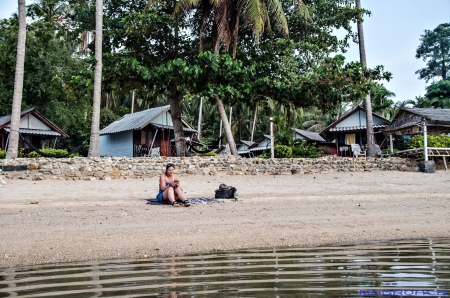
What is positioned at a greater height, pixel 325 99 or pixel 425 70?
pixel 425 70

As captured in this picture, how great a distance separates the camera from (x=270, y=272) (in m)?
3.90

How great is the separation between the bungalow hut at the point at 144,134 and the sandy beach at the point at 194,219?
48.3 feet

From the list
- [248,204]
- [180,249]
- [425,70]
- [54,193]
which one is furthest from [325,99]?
[425,70]

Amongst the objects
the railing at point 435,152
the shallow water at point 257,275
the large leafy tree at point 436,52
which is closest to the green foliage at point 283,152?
the railing at point 435,152

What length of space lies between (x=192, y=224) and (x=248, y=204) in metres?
2.58

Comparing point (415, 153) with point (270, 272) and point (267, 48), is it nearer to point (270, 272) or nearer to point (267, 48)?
point (267, 48)

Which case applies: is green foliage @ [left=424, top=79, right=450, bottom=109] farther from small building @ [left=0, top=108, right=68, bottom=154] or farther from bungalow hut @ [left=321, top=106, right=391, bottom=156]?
small building @ [left=0, top=108, right=68, bottom=154]

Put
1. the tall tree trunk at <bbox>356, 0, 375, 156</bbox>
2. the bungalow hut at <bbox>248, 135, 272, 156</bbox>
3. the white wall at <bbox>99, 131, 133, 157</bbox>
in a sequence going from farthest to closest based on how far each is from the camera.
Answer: the bungalow hut at <bbox>248, 135, 272, 156</bbox> → the white wall at <bbox>99, 131, 133, 157</bbox> → the tall tree trunk at <bbox>356, 0, 375, 156</bbox>

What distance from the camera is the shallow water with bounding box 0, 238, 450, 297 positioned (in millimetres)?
3232

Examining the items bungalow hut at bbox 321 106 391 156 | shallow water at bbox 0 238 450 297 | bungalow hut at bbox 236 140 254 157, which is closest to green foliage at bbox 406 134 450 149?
bungalow hut at bbox 321 106 391 156

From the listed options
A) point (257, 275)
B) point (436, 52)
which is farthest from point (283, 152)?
point (436, 52)

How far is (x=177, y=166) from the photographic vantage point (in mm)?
15867

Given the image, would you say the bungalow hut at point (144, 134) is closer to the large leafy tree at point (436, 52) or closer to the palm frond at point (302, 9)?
the palm frond at point (302, 9)

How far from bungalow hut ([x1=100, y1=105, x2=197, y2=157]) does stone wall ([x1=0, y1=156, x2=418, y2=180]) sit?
36.6 feet
